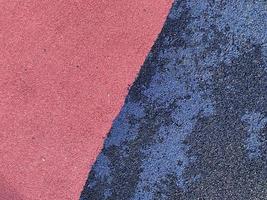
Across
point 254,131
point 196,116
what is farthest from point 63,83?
point 254,131

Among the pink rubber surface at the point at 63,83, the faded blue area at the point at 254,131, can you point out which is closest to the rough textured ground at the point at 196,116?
the faded blue area at the point at 254,131

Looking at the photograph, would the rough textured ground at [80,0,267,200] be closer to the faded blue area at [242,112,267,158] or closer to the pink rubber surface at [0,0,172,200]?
the faded blue area at [242,112,267,158]

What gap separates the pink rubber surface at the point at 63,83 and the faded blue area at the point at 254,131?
3.16 ft

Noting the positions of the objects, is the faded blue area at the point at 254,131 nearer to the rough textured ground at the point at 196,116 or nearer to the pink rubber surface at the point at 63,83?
the rough textured ground at the point at 196,116

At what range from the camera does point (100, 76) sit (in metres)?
2.95

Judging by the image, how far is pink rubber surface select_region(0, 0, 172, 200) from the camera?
9.63 ft

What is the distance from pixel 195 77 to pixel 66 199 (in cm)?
141

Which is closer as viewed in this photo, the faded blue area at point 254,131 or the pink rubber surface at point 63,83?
the faded blue area at point 254,131

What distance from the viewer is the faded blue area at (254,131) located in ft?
8.89

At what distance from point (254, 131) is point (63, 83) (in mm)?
Result: 1531

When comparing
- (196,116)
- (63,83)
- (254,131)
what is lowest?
(254,131)

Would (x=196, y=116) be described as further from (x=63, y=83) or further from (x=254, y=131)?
(x=63, y=83)

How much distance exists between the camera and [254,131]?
107 inches

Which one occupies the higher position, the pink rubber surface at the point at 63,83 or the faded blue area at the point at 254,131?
the pink rubber surface at the point at 63,83
